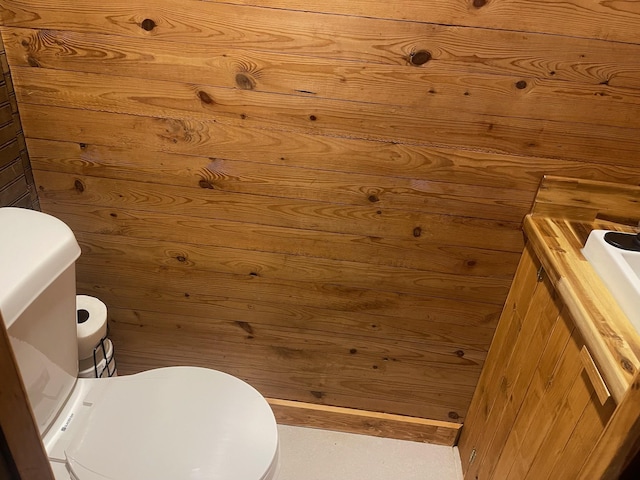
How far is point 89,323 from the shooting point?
1458 millimetres

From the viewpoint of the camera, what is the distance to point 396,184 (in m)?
1.37

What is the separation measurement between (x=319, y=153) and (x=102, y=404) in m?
0.86

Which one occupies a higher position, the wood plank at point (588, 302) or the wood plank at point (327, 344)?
the wood plank at point (588, 302)

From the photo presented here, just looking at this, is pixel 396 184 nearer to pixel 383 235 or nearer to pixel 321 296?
pixel 383 235

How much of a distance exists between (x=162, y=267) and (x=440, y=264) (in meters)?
0.86

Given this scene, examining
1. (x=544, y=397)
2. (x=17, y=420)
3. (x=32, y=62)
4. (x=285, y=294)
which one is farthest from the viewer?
(x=285, y=294)

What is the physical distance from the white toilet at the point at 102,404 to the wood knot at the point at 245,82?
544 millimetres

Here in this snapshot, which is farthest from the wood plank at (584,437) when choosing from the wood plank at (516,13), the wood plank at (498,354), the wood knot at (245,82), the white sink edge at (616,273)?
the wood knot at (245,82)

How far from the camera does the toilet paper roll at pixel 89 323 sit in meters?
1.44

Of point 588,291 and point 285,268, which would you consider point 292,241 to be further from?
point 588,291

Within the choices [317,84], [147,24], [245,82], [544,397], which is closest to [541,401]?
[544,397]

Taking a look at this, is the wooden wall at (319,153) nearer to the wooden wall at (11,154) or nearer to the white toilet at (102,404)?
the wooden wall at (11,154)

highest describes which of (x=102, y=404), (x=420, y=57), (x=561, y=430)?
(x=420, y=57)

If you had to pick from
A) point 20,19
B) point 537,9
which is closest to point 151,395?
point 20,19
